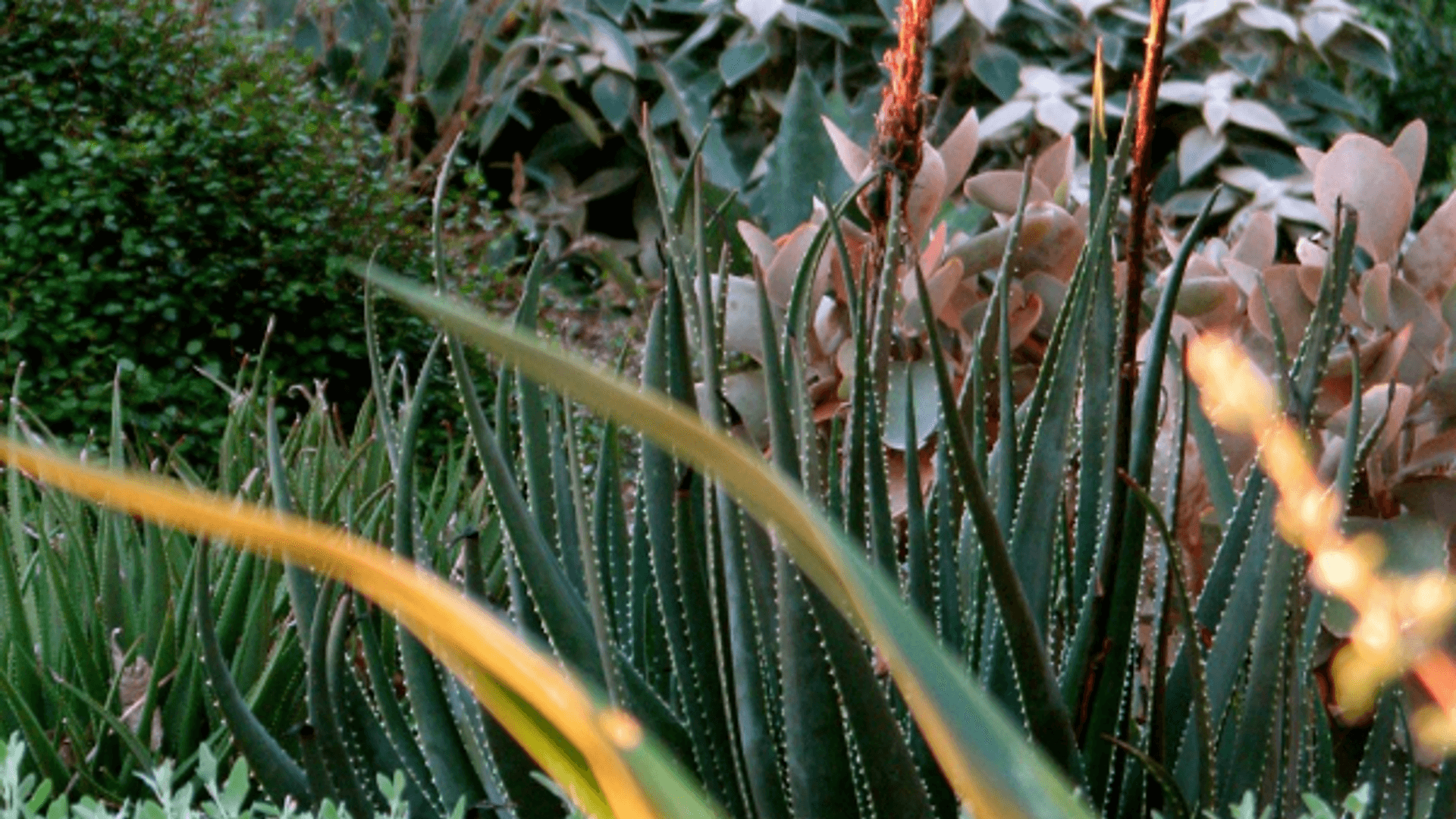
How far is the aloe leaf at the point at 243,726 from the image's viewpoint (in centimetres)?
102

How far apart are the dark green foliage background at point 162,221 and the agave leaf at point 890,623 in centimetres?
306

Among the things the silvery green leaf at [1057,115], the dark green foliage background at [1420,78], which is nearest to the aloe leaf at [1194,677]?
the silvery green leaf at [1057,115]

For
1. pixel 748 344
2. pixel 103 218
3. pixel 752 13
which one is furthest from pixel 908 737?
pixel 752 13

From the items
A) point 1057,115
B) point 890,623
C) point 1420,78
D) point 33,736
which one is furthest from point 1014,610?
point 1420,78

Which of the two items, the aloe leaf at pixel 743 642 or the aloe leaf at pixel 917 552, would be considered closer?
the aloe leaf at pixel 743 642

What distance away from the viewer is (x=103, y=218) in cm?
344

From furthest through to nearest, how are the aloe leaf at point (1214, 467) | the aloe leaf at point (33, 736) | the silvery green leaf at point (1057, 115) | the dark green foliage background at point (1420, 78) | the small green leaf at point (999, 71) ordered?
the dark green foliage background at point (1420, 78)
the small green leaf at point (999, 71)
the silvery green leaf at point (1057, 115)
the aloe leaf at point (33, 736)
the aloe leaf at point (1214, 467)

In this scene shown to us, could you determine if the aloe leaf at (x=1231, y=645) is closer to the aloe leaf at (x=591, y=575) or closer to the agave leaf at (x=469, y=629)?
the aloe leaf at (x=591, y=575)

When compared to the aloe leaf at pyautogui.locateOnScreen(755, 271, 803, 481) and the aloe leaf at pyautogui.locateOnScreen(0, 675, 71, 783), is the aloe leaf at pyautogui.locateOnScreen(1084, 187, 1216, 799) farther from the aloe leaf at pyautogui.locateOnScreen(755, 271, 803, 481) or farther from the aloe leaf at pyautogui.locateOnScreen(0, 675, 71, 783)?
the aloe leaf at pyautogui.locateOnScreen(0, 675, 71, 783)

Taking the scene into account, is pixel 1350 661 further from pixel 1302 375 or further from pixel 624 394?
pixel 624 394

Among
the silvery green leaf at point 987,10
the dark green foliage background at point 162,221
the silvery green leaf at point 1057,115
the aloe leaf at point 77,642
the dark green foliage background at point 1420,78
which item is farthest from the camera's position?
the dark green foliage background at point 1420,78

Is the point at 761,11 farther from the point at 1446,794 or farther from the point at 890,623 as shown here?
the point at 890,623

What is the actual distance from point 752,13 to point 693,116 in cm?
40

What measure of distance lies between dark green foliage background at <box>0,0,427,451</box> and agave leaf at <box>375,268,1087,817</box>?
10.0 feet
